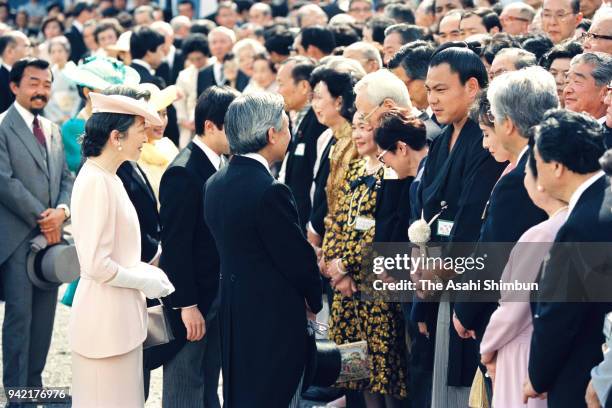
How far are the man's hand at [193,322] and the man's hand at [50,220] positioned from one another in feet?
5.22

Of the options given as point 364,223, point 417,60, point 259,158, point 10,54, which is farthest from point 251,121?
point 10,54

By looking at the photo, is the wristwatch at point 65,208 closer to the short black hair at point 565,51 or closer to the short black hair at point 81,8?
the short black hair at point 565,51

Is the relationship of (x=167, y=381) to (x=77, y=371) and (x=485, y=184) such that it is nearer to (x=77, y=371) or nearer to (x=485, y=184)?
(x=77, y=371)

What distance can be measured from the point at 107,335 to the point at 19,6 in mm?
17058

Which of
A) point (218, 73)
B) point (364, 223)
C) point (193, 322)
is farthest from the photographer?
point (218, 73)

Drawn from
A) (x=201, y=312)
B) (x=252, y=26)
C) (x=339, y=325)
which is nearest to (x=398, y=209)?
(x=339, y=325)

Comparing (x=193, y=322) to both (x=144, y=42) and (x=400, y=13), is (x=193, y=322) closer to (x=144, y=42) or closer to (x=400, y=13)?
(x=400, y=13)

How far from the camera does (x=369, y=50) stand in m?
8.34

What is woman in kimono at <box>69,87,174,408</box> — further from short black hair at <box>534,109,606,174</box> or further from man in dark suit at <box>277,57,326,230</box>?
man in dark suit at <box>277,57,326,230</box>

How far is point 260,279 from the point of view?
4840 millimetres

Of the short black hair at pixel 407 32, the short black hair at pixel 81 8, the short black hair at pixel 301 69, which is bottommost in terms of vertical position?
the short black hair at pixel 301 69

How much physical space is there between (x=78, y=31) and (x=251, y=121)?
41.4 feet

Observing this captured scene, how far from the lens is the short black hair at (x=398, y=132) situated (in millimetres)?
5754

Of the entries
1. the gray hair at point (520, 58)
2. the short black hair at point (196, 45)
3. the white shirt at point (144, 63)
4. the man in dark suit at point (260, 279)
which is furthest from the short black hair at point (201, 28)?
the man in dark suit at point (260, 279)
